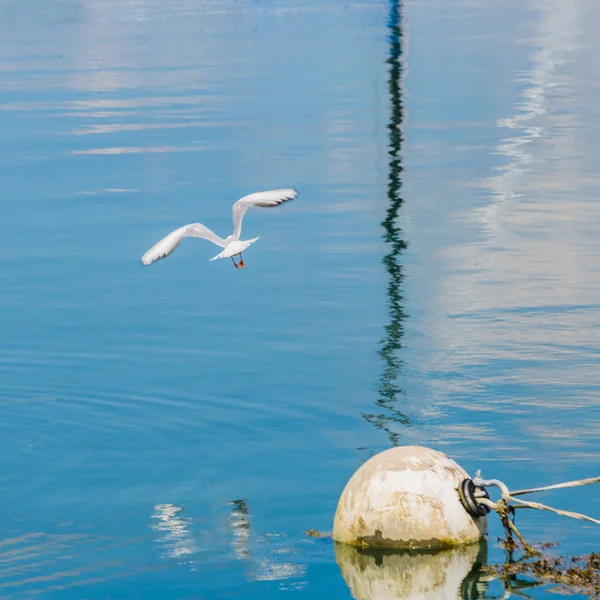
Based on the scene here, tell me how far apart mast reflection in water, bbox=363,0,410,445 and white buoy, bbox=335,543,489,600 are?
270 centimetres

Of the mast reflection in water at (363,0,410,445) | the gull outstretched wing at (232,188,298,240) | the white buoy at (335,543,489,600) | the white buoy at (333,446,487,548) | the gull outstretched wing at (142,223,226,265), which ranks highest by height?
the gull outstretched wing at (232,188,298,240)

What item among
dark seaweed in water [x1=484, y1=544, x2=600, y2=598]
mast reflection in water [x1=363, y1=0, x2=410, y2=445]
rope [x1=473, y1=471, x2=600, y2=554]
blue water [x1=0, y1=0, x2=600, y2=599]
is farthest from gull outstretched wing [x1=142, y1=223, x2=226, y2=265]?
dark seaweed in water [x1=484, y1=544, x2=600, y2=598]

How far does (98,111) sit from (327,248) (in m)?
16.0

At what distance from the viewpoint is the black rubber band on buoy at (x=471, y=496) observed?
10797 millimetres

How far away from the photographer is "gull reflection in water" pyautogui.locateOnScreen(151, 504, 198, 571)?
11.2 m

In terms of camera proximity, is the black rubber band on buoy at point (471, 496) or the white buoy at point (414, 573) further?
the black rubber band on buoy at point (471, 496)

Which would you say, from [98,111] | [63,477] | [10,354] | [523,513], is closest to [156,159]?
[98,111]

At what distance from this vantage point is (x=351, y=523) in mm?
10953

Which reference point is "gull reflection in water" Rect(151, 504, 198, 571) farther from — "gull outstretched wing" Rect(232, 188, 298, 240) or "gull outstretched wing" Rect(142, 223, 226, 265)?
"gull outstretched wing" Rect(232, 188, 298, 240)

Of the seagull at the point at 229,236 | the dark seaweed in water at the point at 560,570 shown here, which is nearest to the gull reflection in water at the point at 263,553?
the dark seaweed in water at the point at 560,570

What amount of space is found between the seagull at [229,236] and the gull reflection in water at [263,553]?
2182mm

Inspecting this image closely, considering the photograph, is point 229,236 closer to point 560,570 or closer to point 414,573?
point 414,573

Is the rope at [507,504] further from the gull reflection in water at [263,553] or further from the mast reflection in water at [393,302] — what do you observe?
the mast reflection in water at [393,302]

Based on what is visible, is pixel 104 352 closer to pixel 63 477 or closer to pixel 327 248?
pixel 63 477
